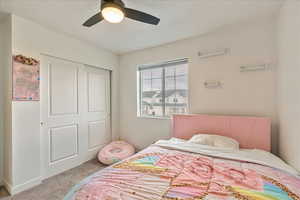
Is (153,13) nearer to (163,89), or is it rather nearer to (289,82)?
(163,89)

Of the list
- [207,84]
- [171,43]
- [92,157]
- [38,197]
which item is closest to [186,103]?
[207,84]

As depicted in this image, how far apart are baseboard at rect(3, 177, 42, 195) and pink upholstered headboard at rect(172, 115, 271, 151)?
2.29 metres

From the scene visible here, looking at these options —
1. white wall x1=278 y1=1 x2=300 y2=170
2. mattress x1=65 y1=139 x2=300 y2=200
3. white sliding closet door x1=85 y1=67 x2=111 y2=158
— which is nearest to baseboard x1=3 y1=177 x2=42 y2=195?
white sliding closet door x1=85 y1=67 x2=111 y2=158

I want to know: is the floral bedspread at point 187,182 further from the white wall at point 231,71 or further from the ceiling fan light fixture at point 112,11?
the ceiling fan light fixture at point 112,11

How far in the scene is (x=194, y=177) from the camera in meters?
1.14

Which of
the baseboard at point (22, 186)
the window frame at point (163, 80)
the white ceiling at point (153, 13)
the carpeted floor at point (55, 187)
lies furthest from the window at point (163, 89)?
the baseboard at point (22, 186)

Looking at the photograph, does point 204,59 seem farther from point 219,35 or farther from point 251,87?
point 251,87

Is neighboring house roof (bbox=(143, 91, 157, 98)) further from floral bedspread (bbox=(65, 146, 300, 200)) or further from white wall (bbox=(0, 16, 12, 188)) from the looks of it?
white wall (bbox=(0, 16, 12, 188))

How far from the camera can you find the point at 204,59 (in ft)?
8.05

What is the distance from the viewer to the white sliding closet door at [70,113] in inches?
88.5

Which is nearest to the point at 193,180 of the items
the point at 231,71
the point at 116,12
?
the point at 116,12

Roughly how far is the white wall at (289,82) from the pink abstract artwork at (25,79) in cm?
328

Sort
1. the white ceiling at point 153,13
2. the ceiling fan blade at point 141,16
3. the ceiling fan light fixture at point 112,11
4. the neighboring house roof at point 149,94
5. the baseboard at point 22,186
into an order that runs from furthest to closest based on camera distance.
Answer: the neighboring house roof at point 149,94 → the baseboard at point 22,186 → the white ceiling at point 153,13 → the ceiling fan blade at point 141,16 → the ceiling fan light fixture at point 112,11

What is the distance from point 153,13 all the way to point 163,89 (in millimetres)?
1518
